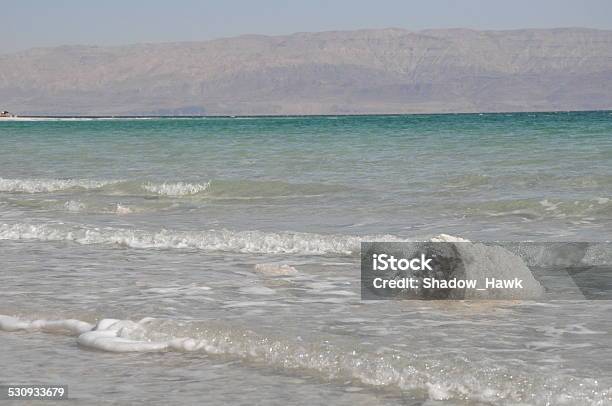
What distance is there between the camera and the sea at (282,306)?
616 centimetres

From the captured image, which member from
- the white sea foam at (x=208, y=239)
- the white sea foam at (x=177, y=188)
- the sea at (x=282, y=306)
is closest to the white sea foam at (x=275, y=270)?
the sea at (x=282, y=306)

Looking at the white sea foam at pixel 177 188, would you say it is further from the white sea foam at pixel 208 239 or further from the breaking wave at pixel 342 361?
the breaking wave at pixel 342 361

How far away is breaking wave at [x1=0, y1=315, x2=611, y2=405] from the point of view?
19.2 feet

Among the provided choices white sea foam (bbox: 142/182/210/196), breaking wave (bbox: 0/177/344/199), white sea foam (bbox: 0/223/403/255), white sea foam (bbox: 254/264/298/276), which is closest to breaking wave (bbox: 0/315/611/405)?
white sea foam (bbox: 254/264/298/276)

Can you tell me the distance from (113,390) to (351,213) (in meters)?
10.3

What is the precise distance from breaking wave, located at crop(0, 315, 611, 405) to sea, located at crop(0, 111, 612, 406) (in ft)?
0.04

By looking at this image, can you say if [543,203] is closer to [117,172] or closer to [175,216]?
[175,216]

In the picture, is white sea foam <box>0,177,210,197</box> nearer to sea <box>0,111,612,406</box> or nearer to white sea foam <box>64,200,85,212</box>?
sea <box>0,111,612,406</box>

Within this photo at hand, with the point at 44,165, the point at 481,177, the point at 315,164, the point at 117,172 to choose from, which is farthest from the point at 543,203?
the point at 44,165

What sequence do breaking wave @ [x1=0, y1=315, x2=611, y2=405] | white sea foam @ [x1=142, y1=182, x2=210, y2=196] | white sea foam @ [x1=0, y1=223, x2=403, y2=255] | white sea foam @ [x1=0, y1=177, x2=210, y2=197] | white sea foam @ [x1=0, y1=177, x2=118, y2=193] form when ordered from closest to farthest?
breaking wave @ [x1=0, y1=315, x2=611, y2=405]
white sea foam @ [x1=0, y1=223, x2=403, y2=255]
white sea foam @ [x1=142, y1=182, x2=210, y2=196]
white sea foam @ [x1=0, y1=177, x2=210, y2=197]
white sea foam @ [x1=0, y1=177, x2=118, y2=193]

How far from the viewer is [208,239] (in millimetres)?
12883

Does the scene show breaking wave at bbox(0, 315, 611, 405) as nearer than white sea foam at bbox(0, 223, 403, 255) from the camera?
Yes

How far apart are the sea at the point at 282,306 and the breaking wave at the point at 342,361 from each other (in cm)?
1

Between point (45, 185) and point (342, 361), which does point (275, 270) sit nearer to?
point (342, 361)
